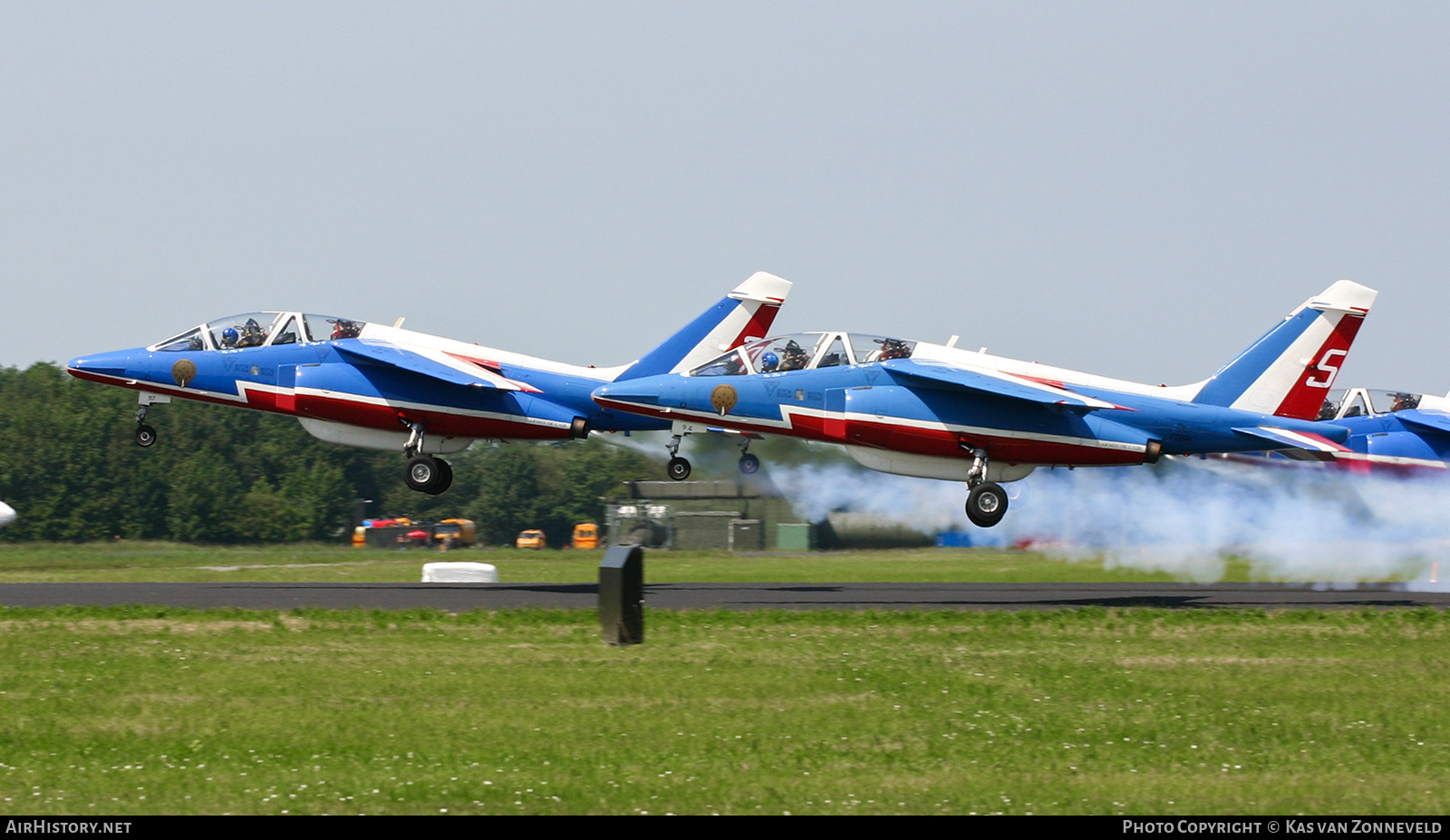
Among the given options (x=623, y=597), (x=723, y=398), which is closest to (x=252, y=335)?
(x=723, y=398)

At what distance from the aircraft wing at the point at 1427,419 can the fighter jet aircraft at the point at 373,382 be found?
1990 centimetres

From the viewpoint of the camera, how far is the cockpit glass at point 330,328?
1149 inches

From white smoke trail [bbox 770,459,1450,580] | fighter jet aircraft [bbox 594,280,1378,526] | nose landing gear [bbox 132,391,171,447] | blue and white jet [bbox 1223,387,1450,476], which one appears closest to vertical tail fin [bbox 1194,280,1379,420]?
fighter jet aircraft [bbox 594,280,1378,526]

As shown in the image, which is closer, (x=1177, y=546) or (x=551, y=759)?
(x=551, y=759)

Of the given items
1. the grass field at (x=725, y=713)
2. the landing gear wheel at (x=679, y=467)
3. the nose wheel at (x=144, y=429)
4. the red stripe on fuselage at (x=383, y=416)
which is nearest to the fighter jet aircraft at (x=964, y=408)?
the red stripe on fuselage at (x=383, y=416)

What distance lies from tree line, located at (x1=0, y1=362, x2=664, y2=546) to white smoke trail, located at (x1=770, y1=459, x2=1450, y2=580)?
3053cm

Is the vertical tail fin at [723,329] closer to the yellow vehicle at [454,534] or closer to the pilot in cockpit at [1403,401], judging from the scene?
the pilot in cockpit at [1403,401]

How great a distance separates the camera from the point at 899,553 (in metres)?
A: 40.5

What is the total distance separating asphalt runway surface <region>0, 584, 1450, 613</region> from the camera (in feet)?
77.2

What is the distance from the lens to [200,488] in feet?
214

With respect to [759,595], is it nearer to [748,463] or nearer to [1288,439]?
[748,463]

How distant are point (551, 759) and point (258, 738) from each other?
2.73 meters
